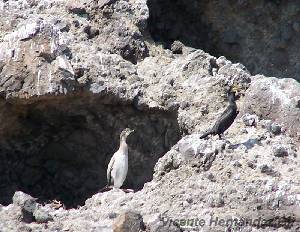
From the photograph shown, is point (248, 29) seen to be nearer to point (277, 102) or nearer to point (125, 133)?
point (277, 102)

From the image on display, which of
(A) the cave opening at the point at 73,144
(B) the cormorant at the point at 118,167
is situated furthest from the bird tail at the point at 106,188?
(A) the cave opening at the point at 73,144

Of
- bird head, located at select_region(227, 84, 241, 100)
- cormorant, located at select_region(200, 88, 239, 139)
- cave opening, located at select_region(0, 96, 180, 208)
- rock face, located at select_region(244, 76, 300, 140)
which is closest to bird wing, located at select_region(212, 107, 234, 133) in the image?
cormorant, located at select_region(200, 88, 239, 139)

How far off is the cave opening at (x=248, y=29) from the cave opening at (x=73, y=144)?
2.43 m

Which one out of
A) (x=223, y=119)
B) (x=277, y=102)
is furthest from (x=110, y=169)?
(x=277, y=102)

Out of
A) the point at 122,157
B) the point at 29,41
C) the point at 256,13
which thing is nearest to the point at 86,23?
the point at 29,41

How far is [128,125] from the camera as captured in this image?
14977 millimetres

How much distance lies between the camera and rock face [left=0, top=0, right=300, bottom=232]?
42.0ft

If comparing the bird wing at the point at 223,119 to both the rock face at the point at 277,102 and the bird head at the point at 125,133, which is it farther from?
the bird head at the point at 125,133

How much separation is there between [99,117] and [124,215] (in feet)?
9.73

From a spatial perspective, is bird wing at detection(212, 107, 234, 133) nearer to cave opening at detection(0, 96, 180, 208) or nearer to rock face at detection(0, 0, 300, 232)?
rock face at detection(0, 0, 300, 232)

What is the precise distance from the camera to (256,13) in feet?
55.8

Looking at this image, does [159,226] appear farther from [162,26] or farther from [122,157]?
[162,26]

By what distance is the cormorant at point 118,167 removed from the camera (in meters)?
14.4

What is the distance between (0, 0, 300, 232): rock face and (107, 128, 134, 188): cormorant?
507 mm
